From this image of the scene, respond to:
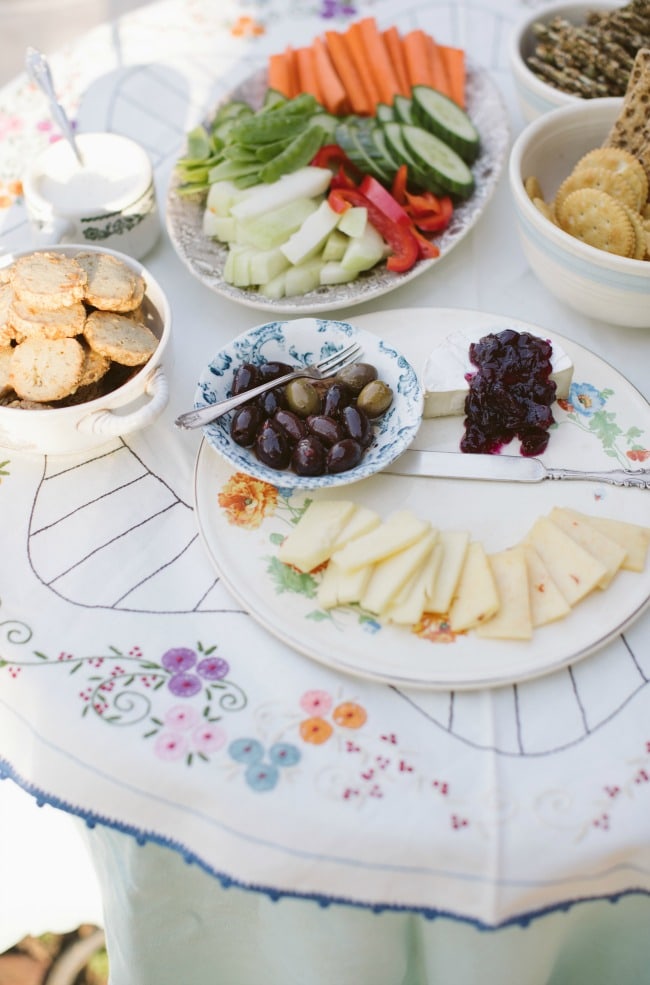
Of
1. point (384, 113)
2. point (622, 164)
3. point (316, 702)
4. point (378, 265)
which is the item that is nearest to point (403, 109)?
point (384, 113)

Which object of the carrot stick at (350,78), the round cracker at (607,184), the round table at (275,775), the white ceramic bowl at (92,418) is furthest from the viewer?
the carrot stick at (350,78)

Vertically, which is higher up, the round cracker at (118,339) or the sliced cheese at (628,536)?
the round cracker at (118,339)

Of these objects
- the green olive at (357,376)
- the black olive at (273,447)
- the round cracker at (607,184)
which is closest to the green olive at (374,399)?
the green olive at (357,376)

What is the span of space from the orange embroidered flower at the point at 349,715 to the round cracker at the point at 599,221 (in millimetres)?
820

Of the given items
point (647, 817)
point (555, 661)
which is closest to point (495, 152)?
point (555, 661)

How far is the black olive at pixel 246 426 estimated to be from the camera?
114 cm

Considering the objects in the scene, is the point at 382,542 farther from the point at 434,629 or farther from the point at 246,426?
the point at 246,426

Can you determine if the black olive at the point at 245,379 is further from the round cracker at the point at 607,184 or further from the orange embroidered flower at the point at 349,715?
the round cracker at the point at 607,184

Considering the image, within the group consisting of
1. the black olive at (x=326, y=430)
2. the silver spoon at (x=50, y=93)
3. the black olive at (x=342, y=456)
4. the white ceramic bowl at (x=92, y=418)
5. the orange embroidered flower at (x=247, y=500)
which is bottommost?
the orange embroidered flower at (x=247, y=500)

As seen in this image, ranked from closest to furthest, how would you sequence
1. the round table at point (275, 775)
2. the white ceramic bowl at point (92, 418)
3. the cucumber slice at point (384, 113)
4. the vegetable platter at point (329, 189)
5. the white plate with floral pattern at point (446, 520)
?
the round table at point (275, 775), the white plate with floral pattern at point (446, 520), the white ceramic bowl at point (92, 418), the vegetable platter at point (329, 189), the cucumber slice at point (384, 113)

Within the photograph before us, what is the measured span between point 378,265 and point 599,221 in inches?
15.2

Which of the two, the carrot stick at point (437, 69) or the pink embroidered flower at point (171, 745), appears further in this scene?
the carrot stick at point (437, 69)

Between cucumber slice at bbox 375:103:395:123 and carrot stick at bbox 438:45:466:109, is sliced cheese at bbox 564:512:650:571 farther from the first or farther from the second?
carrot stick at bbox 438:45:466:109

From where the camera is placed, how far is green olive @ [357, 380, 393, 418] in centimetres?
118
